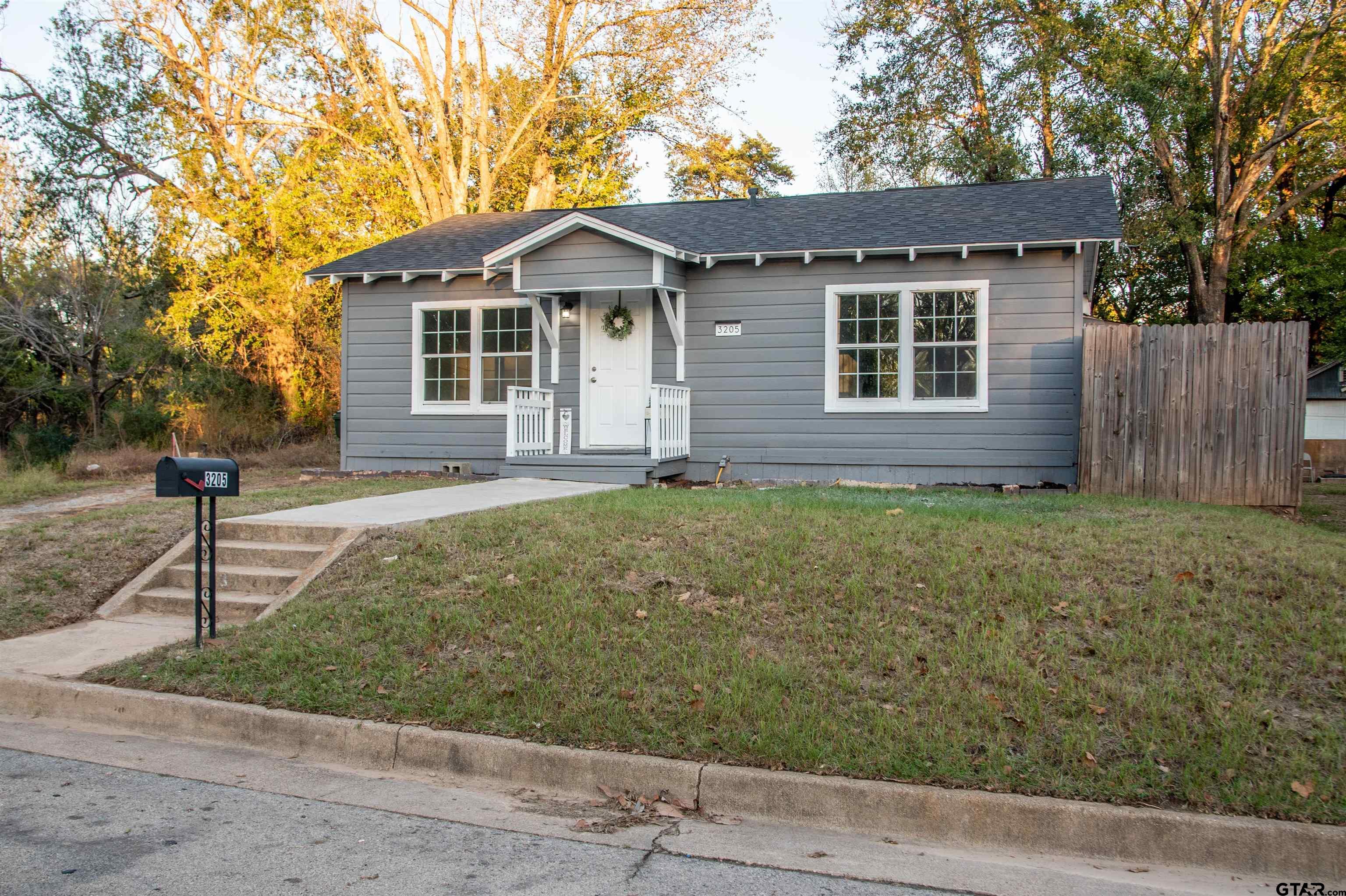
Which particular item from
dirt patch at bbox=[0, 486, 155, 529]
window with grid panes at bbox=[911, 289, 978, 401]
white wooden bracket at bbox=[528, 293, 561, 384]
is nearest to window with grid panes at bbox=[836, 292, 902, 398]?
window with grid panes at bbox=[911, 289, 978, 401]

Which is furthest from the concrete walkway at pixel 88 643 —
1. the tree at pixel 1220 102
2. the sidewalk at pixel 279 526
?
the tree at pixel 1220 102

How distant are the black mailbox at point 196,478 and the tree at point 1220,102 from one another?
834 inches

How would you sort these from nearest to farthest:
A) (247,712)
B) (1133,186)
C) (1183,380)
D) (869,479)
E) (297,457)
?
(247,712)
(1183,380)
(869,479)
(297,457)
(1133,186)

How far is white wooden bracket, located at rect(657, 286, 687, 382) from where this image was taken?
14.0m

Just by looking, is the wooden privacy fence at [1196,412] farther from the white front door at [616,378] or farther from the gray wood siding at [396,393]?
the gray wood siding at [396,393]

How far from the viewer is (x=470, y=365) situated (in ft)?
50.2

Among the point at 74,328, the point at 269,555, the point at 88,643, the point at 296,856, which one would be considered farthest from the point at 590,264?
the point at 74,328

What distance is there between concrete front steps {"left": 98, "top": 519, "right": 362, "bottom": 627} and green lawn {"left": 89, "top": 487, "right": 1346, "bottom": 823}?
450 millimetres

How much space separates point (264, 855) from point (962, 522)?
19.3 ft

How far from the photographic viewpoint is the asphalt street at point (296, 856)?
364 cm

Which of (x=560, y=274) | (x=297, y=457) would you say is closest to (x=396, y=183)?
(x=297, y=457)

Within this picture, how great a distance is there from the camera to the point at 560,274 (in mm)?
13602

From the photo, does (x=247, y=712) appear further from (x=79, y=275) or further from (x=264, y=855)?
(x=79, y=275)

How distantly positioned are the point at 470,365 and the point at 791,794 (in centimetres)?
1183
